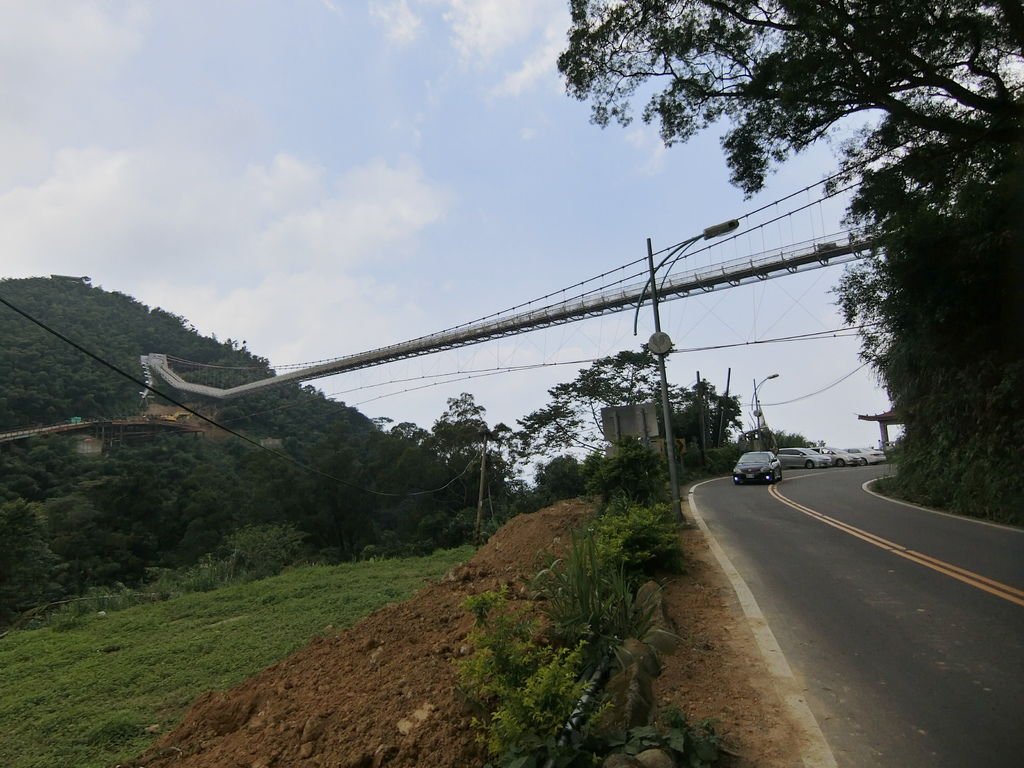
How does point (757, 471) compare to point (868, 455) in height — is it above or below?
below

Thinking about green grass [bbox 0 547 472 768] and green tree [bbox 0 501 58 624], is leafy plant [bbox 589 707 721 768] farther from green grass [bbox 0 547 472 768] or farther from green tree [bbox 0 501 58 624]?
green tree [bbox 0 501 58 624]

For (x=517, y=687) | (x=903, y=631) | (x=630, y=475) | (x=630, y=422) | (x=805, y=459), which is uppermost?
(x=630, y=422)

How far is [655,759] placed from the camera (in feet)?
10.4

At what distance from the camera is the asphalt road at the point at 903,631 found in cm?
383

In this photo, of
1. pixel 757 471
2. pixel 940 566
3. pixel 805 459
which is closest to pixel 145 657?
pixel 940 566

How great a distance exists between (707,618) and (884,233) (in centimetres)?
1026

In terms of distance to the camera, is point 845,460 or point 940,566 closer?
point 940,566

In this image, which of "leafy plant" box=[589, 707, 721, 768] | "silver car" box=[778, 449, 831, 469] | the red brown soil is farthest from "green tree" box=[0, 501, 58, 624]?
"silver car" box=[778, 449, 831, 469]

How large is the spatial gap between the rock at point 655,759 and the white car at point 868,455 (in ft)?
145

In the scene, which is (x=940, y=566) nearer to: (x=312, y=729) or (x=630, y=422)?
(x=630, y=422)

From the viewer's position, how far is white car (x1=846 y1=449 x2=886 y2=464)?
137 ft

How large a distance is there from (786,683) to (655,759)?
217cm

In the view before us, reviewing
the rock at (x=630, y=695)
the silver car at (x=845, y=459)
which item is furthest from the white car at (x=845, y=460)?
the rock at (x=630, y=695)

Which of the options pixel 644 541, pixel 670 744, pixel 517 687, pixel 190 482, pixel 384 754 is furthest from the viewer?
pixel 190 482
